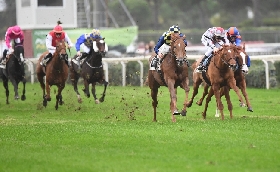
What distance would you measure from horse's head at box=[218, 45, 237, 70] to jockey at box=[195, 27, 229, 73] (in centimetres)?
53

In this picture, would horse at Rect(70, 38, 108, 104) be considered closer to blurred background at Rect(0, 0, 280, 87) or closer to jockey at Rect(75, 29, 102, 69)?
jockey at Rect(75, 29, 102, 69)

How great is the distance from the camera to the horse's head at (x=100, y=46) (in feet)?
61.9

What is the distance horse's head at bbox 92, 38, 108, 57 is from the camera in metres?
18.9

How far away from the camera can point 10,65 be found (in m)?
19.4

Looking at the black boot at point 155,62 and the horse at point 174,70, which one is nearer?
the horse at point 174,70

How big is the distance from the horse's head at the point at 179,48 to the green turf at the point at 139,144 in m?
1.08

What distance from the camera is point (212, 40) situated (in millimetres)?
14414

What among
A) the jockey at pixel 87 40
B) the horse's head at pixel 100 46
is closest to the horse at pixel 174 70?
the horse's head at pixel 100 46

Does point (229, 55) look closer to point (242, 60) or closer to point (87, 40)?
point (242, 60)

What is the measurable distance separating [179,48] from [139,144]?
3.40 meters

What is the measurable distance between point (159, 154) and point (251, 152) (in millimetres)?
1076

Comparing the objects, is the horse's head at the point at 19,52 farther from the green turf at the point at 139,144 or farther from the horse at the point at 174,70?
the horse at the point at 174,70

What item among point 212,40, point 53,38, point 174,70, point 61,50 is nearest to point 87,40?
point 53,38

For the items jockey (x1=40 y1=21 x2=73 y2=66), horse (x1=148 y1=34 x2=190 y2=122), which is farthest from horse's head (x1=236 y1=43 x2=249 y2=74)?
jockey (x1=40 y1=21 x2=73 y2=66)
